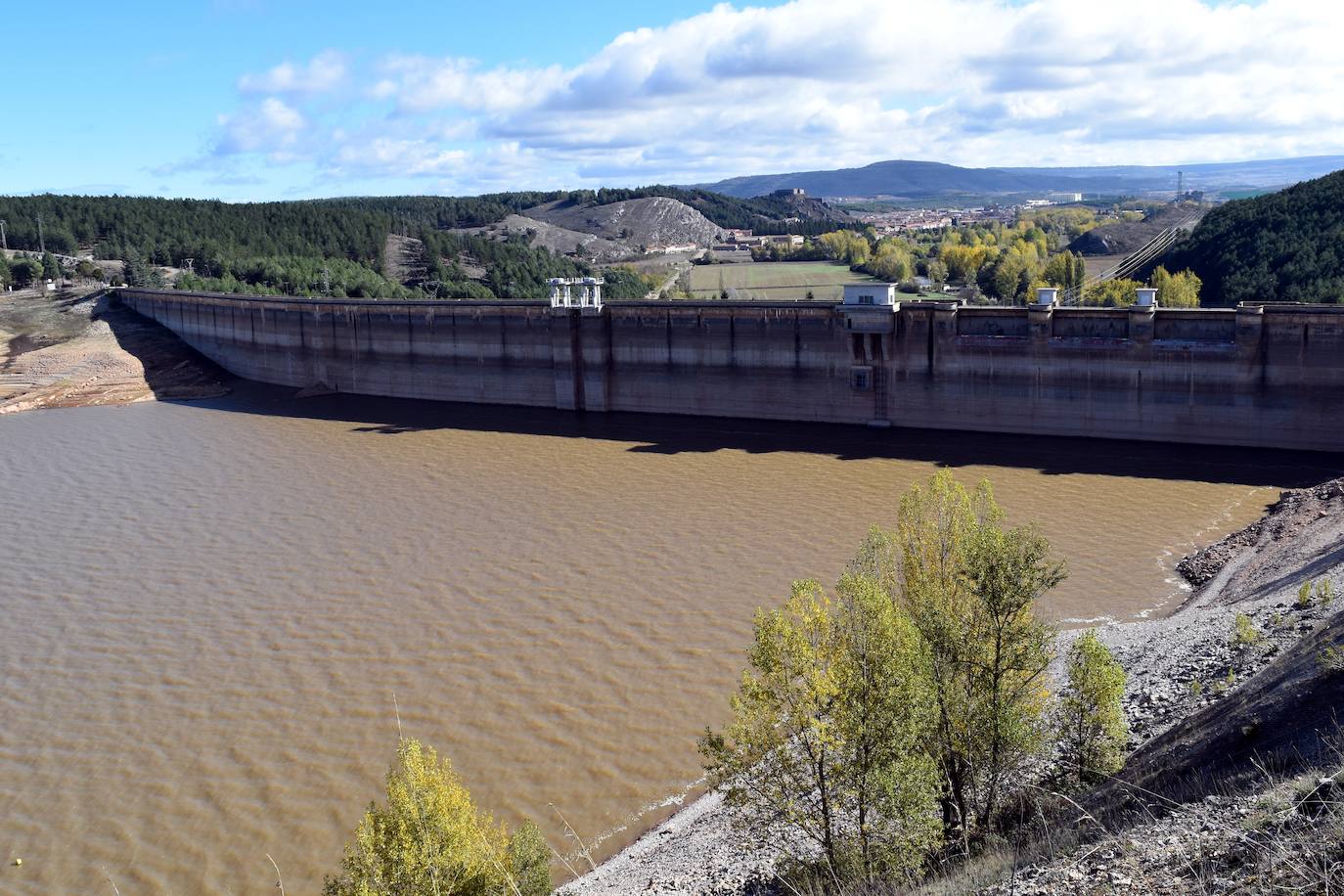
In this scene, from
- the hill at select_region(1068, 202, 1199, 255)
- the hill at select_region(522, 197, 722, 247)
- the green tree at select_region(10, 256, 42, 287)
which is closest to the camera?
the green tree at select_region(10, 256, 42, 287)

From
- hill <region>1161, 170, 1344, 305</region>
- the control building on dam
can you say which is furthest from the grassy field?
the control building on dam

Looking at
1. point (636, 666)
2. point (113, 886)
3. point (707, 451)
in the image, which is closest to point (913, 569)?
point (636, 666)

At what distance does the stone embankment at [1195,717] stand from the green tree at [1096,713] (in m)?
0.44

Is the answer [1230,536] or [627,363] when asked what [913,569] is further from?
[627,363]

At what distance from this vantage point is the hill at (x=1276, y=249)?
53.9 meters

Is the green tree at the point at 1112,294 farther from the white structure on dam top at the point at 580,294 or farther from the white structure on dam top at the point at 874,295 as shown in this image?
the white structure on dam top at the point at 580,294

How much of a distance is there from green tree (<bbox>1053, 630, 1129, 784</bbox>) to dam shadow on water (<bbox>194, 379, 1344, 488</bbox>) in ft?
65.6

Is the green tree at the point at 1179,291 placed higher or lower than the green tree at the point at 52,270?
lower

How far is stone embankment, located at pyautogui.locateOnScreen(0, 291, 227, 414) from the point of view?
54719 millimetres

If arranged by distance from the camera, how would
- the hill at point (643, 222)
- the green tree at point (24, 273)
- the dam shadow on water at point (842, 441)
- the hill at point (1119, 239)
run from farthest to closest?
the hill at point (643, 222), the hill at point (1119, 239), the green tree at point (24, 273), the dam shadow on water at point (842, 441)

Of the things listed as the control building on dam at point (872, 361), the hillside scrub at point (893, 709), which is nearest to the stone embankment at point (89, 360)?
the control building on dam at point (872, 361)

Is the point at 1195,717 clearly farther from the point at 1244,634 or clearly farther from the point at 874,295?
the point at 874,295

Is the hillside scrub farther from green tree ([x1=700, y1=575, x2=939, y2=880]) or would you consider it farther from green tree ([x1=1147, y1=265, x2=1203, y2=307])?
green tree ([x1=1147, y1=265, x2=1203, y2=307])

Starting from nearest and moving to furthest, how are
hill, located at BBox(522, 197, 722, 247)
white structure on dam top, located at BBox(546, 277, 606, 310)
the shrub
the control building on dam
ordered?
the shrub, the control building on dam, white structure on dam top, located at BBox(546, 277, 606, 310), hill, located at BBox(522, 197, 722, 247)
